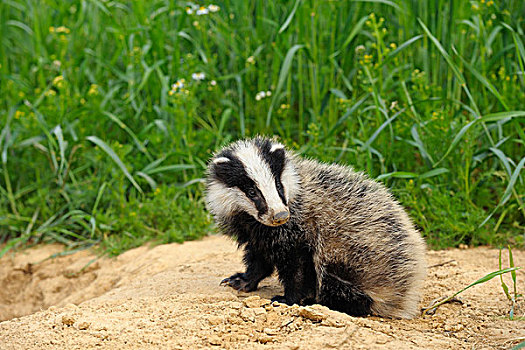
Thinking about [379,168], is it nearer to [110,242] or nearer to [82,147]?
[110,242]

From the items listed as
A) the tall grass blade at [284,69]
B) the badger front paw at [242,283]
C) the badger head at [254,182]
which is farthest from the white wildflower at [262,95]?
the badger front paw at [242,283]

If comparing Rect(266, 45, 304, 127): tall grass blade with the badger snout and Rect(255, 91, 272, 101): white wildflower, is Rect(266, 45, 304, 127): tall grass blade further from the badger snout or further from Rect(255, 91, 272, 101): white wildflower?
the badger snout

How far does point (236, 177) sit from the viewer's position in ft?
11.5

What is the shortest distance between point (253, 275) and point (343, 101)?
2065 mm

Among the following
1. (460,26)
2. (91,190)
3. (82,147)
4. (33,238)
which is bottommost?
(33,238)

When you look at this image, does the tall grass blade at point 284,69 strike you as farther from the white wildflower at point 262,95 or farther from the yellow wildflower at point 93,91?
the yellow wildflower at point 93,91

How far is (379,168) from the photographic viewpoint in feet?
17.5

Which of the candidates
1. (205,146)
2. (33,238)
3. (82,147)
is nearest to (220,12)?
(205,146)

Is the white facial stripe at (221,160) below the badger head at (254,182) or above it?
above

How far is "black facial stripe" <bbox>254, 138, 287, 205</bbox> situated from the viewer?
345 cm

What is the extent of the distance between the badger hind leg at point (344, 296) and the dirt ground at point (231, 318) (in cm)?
13

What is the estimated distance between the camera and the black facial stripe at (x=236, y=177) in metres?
3.35

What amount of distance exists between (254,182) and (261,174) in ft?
0.21

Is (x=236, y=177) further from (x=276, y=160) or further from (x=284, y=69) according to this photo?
(x=284, y=69)
